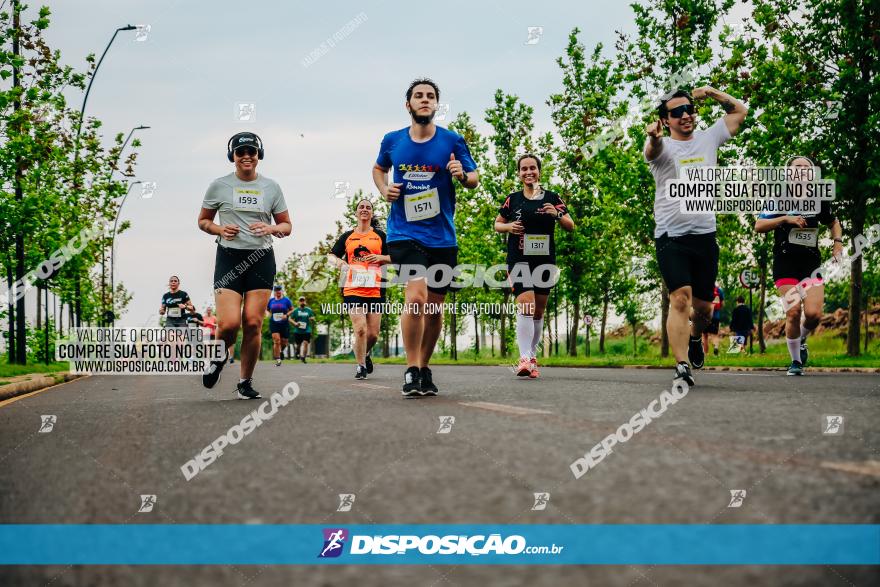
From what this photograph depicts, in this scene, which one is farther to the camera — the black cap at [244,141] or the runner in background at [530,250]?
the runner in background at [530,250]

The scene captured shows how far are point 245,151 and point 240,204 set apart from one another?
0.49 metres

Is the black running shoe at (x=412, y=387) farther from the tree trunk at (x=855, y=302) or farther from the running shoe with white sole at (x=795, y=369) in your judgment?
the tree trunk at (x=855, y=302)

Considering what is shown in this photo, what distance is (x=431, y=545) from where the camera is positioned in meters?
2.18

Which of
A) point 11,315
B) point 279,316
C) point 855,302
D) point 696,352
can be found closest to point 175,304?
point 11,315

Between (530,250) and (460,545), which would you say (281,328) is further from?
(460,545)

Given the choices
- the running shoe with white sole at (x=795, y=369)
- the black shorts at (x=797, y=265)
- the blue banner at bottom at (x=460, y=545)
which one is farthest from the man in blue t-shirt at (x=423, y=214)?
the running shoe with white sole at (x=795, y=369)

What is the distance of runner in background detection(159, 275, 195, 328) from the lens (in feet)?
63.5

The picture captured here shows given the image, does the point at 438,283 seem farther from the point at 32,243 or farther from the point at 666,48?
the point at 666,48

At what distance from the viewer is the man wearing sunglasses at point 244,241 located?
295 inches

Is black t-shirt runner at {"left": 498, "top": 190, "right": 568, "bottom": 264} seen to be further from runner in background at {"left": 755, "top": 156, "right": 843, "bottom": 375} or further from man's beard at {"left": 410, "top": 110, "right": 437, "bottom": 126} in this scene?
man's beard at {"left": 410, "top": 110, "right": 437, "bottom": 126}

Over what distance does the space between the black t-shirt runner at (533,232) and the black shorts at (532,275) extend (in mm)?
27

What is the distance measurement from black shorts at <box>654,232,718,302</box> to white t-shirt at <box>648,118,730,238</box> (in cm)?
A: 8

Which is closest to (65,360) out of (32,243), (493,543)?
(32,243)

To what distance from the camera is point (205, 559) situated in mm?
2133
